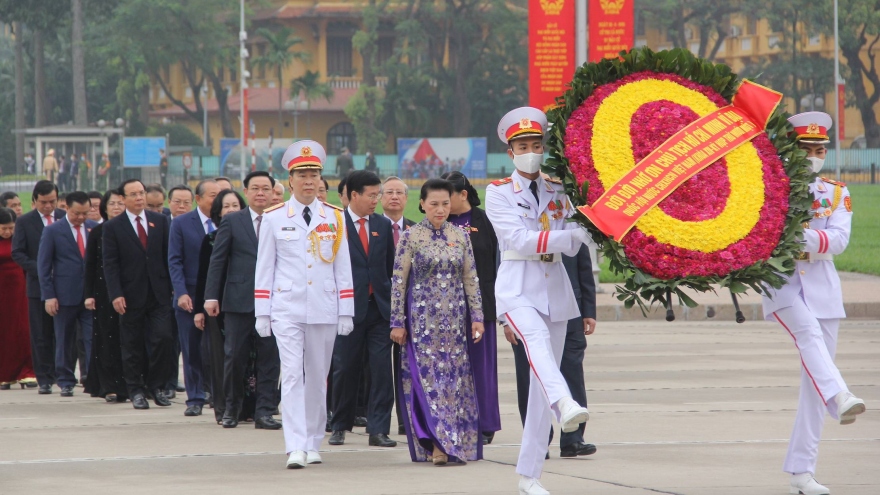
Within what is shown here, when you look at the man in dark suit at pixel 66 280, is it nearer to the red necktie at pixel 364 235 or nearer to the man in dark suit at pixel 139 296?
the man in dark suit at pixel 139 296

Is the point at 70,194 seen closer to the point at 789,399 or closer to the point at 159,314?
the point at 159,314

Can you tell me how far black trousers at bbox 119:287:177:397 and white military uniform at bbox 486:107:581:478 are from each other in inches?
205

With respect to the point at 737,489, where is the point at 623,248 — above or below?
above

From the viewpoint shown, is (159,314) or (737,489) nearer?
(737,489)

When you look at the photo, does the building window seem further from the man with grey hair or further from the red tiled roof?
the man with grey hair

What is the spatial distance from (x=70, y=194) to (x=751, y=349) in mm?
7471

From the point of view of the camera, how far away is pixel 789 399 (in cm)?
1128

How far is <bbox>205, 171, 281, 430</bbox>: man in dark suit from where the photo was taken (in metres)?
10.2

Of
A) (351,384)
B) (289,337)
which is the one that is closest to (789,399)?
(351,384)

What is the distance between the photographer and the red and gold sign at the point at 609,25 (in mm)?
20672

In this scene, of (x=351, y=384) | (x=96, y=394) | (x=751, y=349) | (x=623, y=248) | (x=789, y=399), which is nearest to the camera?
(x=623, y=248)

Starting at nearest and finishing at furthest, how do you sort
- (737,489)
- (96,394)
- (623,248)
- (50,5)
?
(623,248) < (737,489) < (96,394) < (50,5)

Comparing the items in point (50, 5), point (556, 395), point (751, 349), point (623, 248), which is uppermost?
point (50, 5)

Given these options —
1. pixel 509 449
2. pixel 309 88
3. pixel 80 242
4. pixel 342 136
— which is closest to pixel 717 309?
pixel 80 242
